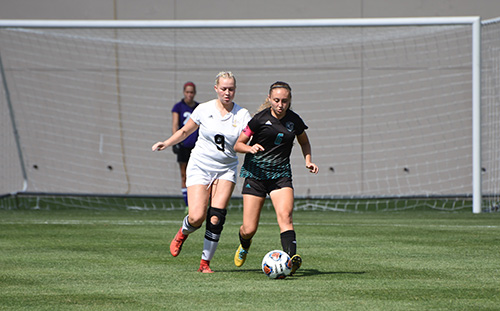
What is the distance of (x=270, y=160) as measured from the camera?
7.47 metres

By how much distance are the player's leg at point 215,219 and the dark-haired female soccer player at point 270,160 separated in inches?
8.3

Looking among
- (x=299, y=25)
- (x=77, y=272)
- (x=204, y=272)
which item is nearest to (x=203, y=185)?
(x=204, y=272)

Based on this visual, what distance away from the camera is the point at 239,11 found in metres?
18.7

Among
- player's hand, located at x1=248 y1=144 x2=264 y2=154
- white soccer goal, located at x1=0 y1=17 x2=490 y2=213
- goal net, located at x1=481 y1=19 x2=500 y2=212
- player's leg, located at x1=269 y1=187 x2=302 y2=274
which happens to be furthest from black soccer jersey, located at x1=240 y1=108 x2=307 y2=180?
white soccer goal, located at x1=0 y1=17 x2=490 y2=213

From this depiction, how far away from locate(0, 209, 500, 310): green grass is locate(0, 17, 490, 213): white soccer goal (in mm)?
5088

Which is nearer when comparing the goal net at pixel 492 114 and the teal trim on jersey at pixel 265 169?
the teal trim on jersey at pixel 265 169

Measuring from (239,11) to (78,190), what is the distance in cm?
560

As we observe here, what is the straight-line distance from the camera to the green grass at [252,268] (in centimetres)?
562

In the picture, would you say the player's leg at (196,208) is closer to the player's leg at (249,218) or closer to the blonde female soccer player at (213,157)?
the blonde female soccer player at (213,157)

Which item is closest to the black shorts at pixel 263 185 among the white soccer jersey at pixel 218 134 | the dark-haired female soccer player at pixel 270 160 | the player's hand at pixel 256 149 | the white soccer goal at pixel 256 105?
the dark-haired female soccer player at pixel 270 160

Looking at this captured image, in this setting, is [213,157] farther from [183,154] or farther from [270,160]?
[183,154]

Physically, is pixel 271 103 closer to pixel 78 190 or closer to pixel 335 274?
pixel 335 274

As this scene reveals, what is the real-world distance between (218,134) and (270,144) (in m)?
0.54

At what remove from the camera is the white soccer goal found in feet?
57.6
